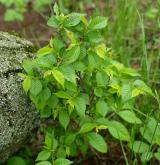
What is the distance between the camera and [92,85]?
187 cm

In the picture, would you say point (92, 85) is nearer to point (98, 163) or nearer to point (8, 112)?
point (8, 112)

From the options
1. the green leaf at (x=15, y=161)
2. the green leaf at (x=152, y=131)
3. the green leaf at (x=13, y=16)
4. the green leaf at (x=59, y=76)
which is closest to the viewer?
the green leaf at (x=59, y=76)

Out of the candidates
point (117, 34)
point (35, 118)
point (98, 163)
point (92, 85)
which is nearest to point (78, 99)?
point (92, 85)

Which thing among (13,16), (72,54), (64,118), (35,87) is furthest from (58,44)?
(13,16)

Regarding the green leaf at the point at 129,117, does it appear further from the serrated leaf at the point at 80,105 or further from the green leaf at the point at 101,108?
the serrated leaf at the point at 80,105

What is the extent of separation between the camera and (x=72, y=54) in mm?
1698

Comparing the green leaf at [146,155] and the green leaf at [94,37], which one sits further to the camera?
the green leaf at [146,155]

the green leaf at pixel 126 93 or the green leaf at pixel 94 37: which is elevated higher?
the green leaf at pixel 94 37

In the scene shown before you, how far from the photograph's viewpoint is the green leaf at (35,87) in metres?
1.74

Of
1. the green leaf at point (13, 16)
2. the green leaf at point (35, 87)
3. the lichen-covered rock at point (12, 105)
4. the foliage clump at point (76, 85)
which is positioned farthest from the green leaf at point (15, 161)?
the green leaf at point (13, 16)

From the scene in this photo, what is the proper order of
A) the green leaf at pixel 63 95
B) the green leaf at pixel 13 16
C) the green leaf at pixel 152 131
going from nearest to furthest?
the green leaf at pixel 63 95
the green leaf at pixel 152 131
the green leaf at pixel 13 16

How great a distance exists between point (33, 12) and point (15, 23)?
0.21 meters

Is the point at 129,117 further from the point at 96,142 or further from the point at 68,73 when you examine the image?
the point at 68,73

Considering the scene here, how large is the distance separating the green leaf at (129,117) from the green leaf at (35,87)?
0.41 m
